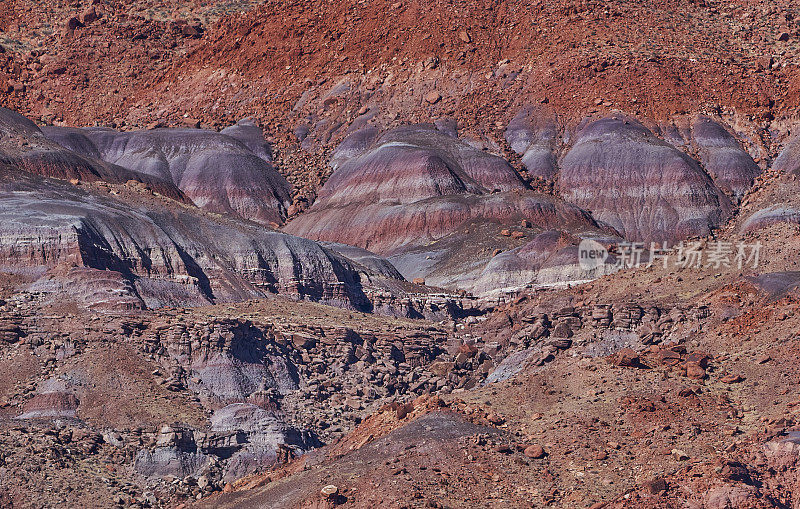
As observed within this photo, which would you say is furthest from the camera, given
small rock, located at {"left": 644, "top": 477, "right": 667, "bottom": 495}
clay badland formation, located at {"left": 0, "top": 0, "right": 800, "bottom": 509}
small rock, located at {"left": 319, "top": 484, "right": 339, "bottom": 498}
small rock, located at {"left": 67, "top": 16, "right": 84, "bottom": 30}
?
small rock, located at {"left": 67, "top": 16, "right": 84, "bottom": 30}

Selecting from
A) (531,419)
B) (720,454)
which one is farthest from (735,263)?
(720,454)

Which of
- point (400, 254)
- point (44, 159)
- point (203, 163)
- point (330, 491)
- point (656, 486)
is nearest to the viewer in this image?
point (656, 486)

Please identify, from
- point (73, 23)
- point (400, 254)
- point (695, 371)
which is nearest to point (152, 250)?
point (400, 254)

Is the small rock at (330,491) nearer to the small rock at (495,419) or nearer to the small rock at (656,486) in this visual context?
the small rock at (495,419)

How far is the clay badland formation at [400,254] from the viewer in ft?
142

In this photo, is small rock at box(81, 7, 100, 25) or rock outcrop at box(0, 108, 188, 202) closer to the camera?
rock outcrop at box(0, 108, 188, 202)

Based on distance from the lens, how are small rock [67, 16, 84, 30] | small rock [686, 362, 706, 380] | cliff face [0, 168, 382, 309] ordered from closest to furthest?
small rock [686, 362, 706, 380]
cliff face [0, 168, 382, 309]
small rock [67, 16, 84, 30]

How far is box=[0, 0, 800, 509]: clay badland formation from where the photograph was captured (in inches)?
1709

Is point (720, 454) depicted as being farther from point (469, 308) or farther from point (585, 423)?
point (469, 308)

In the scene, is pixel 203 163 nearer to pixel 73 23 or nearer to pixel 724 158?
pixel 73 23

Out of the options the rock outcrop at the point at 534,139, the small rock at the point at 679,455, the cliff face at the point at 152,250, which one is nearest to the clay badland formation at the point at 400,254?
the cliff face at the point at 152,250

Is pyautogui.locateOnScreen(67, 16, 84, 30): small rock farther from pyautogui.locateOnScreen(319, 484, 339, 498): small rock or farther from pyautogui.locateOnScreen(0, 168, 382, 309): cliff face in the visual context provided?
pyautogui.locateOnScreen(319, 484, 339, 498): small rock

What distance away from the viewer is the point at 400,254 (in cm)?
10925

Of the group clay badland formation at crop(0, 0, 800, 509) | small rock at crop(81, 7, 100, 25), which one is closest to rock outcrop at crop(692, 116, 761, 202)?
clay badland formation at crop(0, 0, 800, 509)
